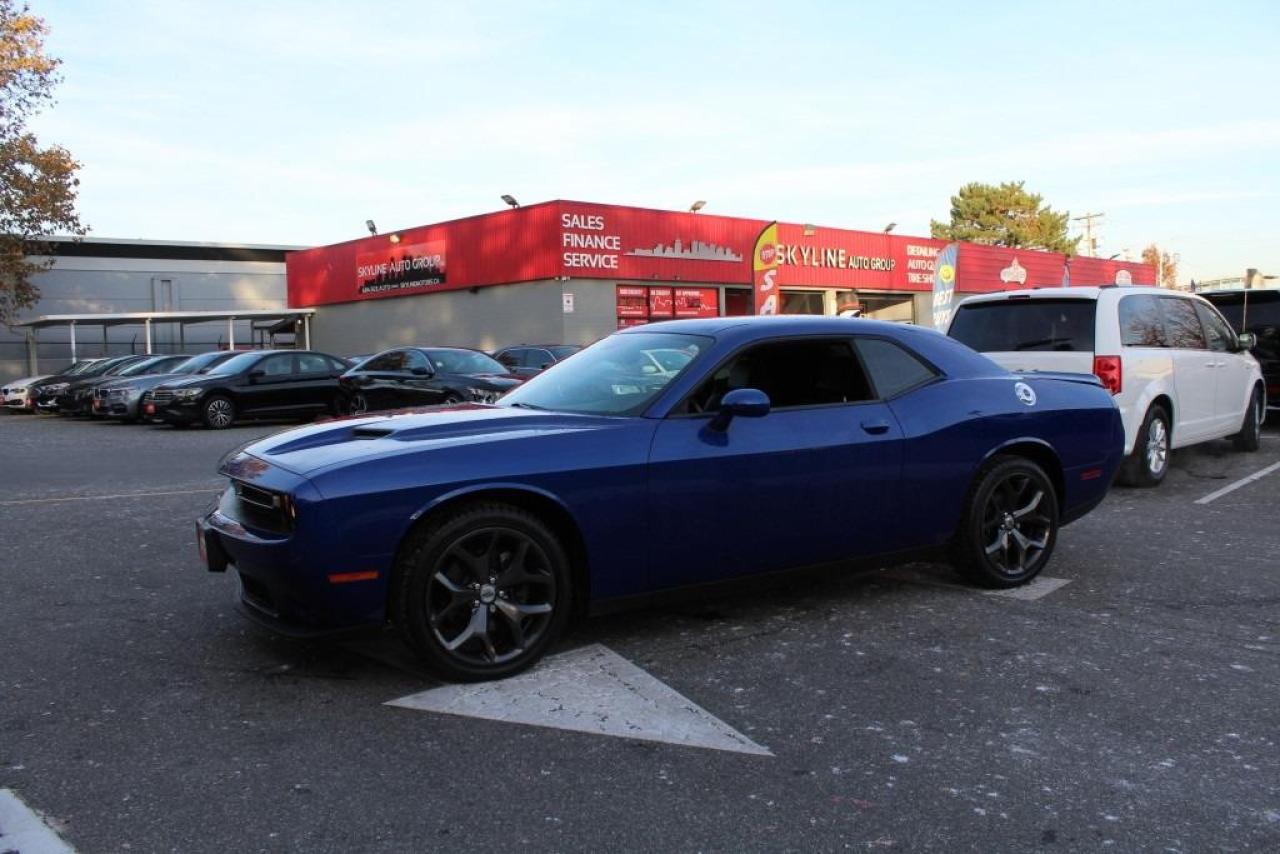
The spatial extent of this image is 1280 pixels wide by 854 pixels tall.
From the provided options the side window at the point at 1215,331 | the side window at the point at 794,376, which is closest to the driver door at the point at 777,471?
the side window at the point at 794,376

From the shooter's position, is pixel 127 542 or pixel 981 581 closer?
pixel 981 581

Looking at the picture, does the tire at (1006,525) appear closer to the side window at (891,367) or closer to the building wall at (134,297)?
the side window at (891,367)

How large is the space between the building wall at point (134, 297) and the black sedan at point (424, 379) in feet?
87.9

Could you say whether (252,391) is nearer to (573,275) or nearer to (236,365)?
(236,365)

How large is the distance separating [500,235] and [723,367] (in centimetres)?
2580

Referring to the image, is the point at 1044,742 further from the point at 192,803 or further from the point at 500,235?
the point at 500,235

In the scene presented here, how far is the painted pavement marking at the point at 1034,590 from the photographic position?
5.18m

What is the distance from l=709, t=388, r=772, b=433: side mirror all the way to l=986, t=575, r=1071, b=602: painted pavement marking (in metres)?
1.87

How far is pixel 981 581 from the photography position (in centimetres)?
523

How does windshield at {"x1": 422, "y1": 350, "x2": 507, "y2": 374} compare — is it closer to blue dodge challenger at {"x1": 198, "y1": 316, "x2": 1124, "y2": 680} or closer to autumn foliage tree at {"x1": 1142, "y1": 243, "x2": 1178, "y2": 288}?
blue dodge challenger at {"x1": 198, "y1": 316, "x2": 1124, "y2": 680}

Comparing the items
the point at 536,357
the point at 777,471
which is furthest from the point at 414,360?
the point at 777,471

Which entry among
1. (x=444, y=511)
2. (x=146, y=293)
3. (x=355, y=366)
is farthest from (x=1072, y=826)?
(x=146, y=293)

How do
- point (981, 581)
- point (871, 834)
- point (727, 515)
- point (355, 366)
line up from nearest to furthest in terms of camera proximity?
point (871, 834), point (727, 515), point (981, 581), point (355, 366)

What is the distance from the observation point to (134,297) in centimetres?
4347
